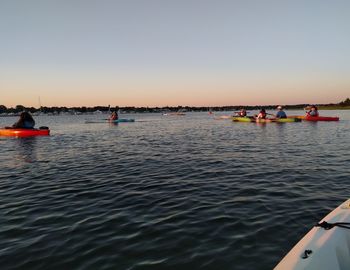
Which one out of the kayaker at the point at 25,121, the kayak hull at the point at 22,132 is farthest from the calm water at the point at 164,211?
the kayaker at the point at 25,121

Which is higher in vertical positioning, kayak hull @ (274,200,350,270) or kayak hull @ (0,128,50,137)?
kayak hull @ (0,128,50,137)

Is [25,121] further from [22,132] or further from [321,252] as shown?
[321,252]

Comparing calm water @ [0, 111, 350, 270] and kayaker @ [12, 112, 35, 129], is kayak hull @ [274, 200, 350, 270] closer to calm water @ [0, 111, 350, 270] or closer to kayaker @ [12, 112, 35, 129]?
calm water @ [0, 111, 350, 270]

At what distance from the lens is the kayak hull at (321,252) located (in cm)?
342

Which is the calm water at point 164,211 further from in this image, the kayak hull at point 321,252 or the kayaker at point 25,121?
the kayaker at point 25,121

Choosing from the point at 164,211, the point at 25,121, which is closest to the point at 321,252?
the point at 164,211

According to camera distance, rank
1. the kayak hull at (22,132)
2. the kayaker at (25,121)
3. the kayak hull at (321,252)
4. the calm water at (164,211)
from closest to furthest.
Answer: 1. the kayak hull at (321,252)
2. the calm water at (164,211)
3. the kayak hull at (22,132)
4. the kayaker at (25,121)

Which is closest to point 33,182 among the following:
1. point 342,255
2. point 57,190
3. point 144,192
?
point 57,190

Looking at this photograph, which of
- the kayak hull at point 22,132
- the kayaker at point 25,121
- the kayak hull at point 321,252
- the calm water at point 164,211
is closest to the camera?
the kayak hull at point 321,252

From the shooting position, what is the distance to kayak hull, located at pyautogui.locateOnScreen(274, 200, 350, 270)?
342 centimetres

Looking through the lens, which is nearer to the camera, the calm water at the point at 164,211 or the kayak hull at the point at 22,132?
the calm water at the point at 164,211

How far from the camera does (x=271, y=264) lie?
4.76m

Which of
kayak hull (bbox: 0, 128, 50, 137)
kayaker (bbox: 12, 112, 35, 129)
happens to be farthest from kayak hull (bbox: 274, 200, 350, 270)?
kayaker (bbox: 12, 112, 35, 129)

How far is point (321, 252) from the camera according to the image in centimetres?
369
